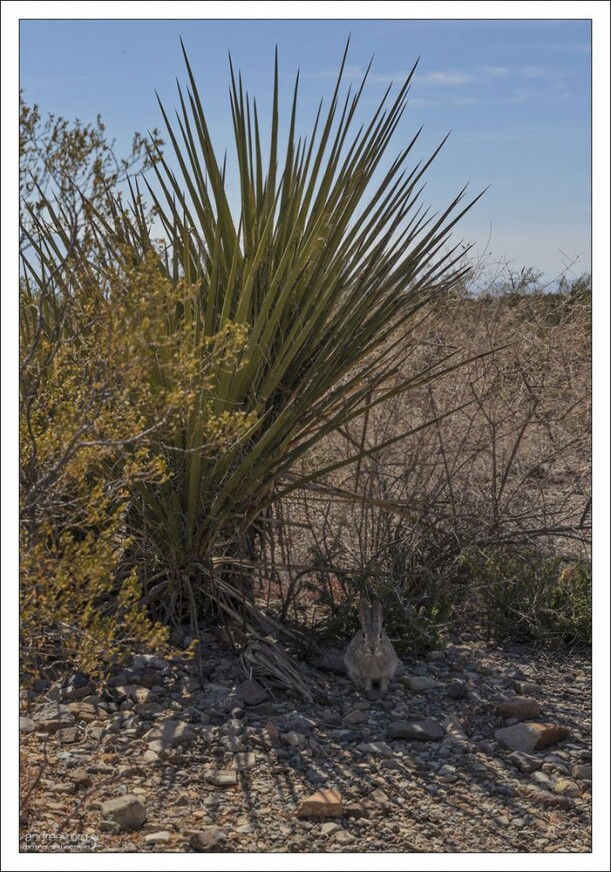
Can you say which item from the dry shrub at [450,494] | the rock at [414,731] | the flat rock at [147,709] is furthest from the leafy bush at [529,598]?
the flat rock at [147,709]

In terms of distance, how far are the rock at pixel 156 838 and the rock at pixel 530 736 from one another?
5.27 feet

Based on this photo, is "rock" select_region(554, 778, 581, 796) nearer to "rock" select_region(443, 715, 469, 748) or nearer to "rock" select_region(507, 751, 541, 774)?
"rock" select_region(507, 751, 541, 774)

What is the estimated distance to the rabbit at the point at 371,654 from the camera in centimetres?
454

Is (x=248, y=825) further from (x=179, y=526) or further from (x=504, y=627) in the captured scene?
(x=504, y=627)

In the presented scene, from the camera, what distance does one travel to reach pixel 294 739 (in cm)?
406

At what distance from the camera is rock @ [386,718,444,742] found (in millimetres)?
4223

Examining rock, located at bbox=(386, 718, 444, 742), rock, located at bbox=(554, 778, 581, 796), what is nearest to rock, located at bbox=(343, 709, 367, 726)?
rock, located at bbox=(386, 718, 444, 742)

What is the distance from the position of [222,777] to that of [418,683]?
53.9 inches

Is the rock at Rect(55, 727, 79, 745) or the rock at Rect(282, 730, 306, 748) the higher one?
the rock at Rect(55, 727, 79, 745)

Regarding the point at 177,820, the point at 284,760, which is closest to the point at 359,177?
the point at 284,760

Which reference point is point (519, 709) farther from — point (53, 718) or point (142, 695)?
point (53, 718)

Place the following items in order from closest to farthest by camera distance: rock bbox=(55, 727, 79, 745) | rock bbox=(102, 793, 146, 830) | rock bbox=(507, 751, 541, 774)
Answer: rock bbox=(102, 793, 146, 830) → rock bbox=(55, 727, 79, 745) → rock bbox=(507, 751, 541, 774)

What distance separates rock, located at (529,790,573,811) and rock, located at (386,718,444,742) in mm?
541

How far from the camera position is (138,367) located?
10.0ft
